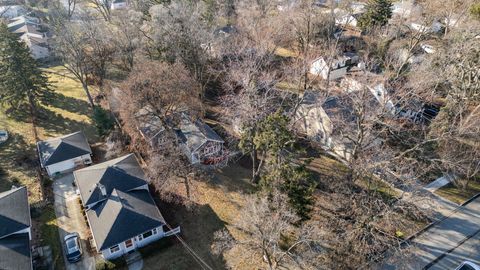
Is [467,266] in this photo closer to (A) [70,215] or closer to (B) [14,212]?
(A) [70,215]

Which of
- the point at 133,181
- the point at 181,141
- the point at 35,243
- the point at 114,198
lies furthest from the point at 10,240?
the point at 181,141

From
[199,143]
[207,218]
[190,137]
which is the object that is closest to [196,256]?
[207,218]

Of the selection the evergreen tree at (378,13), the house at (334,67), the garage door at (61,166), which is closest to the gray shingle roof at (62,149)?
the garage door at (61,166)

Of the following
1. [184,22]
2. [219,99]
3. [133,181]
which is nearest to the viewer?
[133,181]

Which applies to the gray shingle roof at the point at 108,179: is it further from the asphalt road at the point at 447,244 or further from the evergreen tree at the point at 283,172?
the asphalt road at the point at 447,244

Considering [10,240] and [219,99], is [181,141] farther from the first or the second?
[10,240]

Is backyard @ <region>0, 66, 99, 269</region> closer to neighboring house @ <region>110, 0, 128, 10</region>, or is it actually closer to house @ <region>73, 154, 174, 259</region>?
house @ <region>73, 154, 174, 259</region>

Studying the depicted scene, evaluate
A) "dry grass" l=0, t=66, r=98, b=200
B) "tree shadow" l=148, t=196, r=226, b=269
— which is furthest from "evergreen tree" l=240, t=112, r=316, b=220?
"dry grass" l=0, t=66, r=98, b=200
